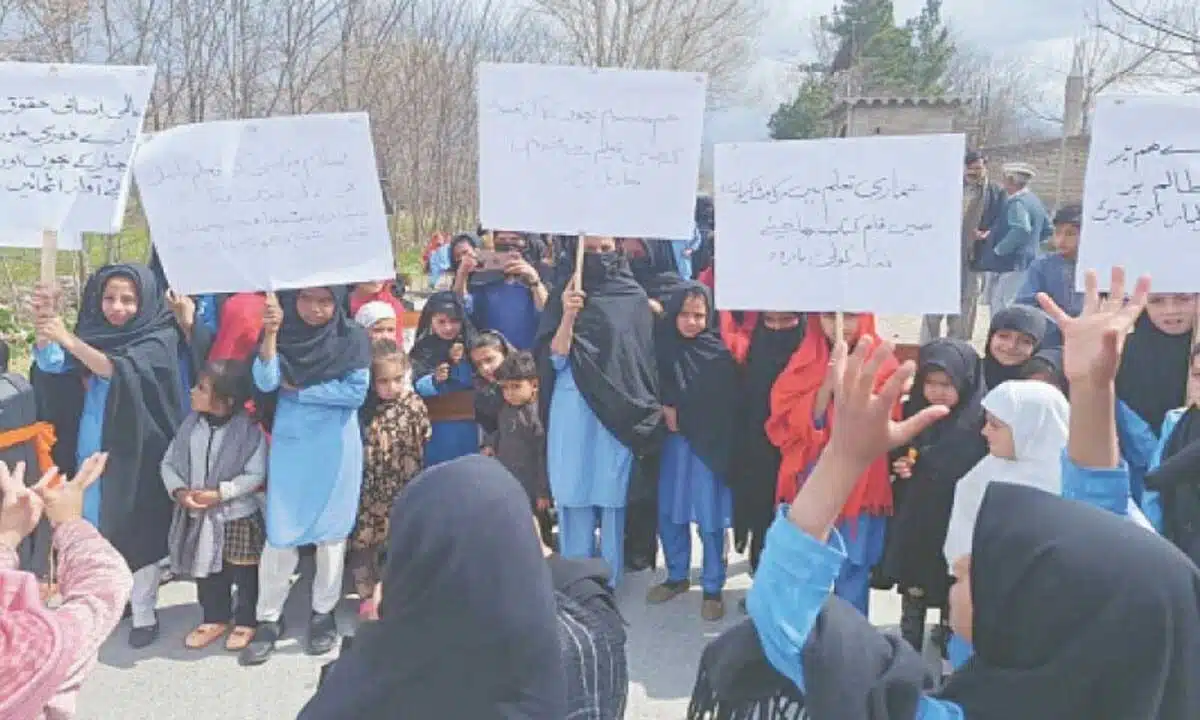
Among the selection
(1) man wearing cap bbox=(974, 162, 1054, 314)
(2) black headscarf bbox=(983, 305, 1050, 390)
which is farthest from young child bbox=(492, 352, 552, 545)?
(1) man wearing cap bbox=(974, 162, 1054, 314)

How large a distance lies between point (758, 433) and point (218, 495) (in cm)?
209

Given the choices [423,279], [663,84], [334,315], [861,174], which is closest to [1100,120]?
[861,174]

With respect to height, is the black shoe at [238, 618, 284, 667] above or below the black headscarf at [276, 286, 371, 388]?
below

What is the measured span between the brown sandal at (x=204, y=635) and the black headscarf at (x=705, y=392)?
77.6 inches

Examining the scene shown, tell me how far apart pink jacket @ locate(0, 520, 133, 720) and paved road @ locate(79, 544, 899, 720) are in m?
1.51

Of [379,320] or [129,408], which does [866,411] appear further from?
[379,320]

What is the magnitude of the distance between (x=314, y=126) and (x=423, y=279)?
37.2 ft

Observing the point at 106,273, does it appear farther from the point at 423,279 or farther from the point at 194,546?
the point at 423,279

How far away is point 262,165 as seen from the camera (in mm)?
3424

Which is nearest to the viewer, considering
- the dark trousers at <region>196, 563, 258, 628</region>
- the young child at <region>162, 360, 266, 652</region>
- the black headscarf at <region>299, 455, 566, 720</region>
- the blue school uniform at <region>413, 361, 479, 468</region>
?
the black headscarf at <region>299, 455, 566, 720</region>

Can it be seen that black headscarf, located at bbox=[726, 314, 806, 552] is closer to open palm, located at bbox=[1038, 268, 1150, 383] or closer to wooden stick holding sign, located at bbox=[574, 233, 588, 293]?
wooden stick holding sign, located at bbox=[574, 233, 588, 293]

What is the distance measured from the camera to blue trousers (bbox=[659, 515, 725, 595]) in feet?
13.3

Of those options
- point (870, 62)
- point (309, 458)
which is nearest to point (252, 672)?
point (309, 458)

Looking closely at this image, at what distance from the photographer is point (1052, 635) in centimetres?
126
